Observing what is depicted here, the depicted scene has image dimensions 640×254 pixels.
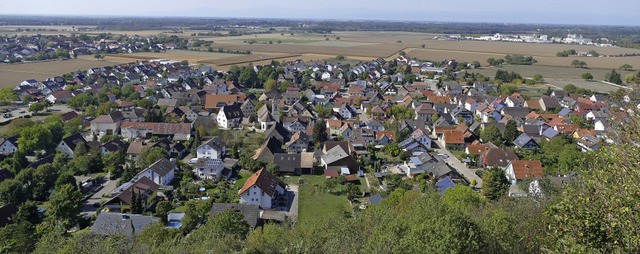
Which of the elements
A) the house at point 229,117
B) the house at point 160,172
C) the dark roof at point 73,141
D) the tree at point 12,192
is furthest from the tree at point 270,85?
the tree at point 12,192

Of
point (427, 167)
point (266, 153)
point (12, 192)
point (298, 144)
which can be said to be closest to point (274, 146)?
point (266, 153)

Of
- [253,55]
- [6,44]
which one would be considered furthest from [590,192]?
[6,44]

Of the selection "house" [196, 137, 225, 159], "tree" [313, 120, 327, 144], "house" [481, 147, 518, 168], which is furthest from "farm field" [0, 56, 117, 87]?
"house" [481, 147, 518, 168]

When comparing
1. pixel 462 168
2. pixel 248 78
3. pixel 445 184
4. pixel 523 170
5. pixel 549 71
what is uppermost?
pixel 549 71

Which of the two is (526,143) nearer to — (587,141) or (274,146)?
(587,141)

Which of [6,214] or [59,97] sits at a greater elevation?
[59,97]

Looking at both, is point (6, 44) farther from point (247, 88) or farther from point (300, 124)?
point (300, 124)
